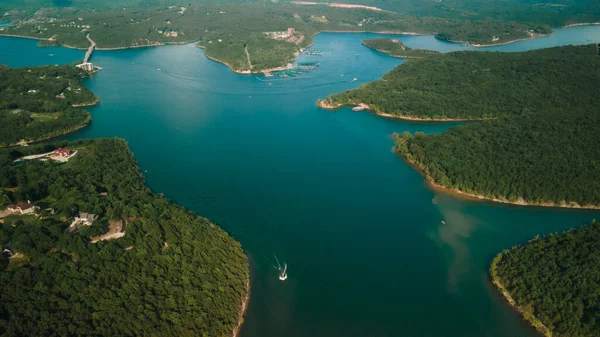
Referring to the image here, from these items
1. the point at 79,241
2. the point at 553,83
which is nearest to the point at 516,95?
the point at 553,83

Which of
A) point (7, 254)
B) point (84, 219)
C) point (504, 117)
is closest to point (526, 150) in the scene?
point (504, 117)

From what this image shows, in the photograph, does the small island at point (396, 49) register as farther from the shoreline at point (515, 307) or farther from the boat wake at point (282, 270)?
the boat wake at point (282, 270)

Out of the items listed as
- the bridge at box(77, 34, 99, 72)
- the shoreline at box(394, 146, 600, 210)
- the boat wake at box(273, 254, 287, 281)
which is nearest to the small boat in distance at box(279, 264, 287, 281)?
the boat wake at box(273, 254, 287, 281)

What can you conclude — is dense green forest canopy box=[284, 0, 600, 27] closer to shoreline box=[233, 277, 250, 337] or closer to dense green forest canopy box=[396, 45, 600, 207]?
dense green forest canopy box=[396, 45, 600, 207]

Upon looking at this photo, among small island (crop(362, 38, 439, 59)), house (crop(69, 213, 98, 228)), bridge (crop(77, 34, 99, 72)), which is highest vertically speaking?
bridge (crop(77, 34, 99, 72))

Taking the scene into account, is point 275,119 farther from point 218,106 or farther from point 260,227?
point 260,227
